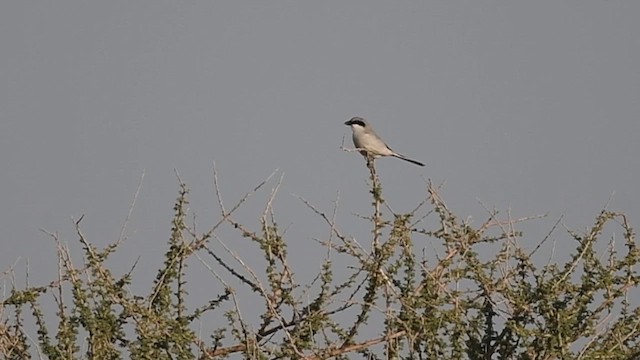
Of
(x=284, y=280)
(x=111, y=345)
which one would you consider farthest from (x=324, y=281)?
(x=111, y=345)

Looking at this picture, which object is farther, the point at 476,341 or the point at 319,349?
the point at 476,341

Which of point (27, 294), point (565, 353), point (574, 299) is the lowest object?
point (565, 353)

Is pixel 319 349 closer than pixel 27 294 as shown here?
Yes

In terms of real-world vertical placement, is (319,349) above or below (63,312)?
below

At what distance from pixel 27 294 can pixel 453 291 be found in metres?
2.02

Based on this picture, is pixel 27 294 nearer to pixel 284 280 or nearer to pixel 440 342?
pixel 284 280

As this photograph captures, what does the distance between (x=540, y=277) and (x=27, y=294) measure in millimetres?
2451

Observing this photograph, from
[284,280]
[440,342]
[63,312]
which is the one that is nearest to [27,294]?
[63,312]

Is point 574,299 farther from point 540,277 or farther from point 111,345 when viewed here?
point 111,345

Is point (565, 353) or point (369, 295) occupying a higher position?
point (369, 295)

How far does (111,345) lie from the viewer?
16.9 feet

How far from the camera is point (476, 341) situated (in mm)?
5375

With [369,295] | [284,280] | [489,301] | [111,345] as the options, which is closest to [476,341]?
[489,301]

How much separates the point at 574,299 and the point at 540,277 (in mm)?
191
